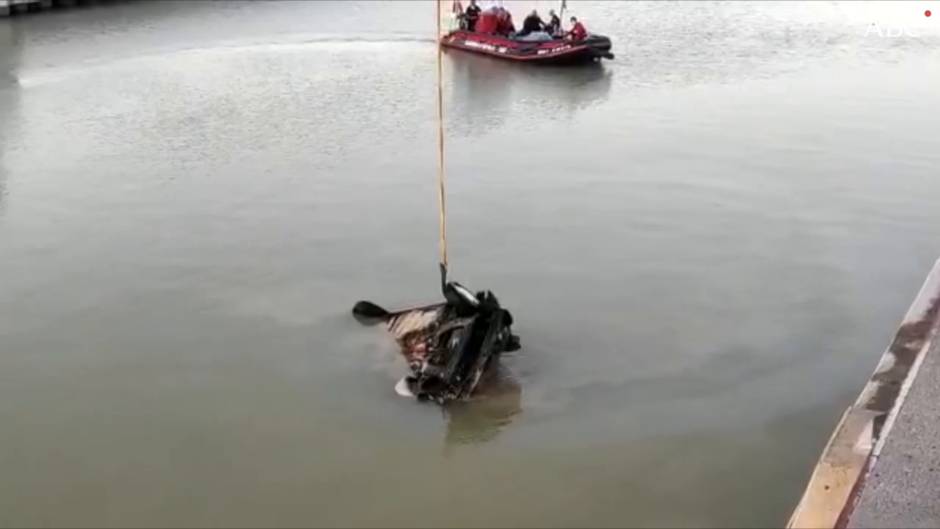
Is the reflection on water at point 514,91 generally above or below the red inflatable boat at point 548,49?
below

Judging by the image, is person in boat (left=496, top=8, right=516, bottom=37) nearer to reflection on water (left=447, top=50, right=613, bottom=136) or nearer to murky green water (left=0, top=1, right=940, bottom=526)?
reflection on water (left=447, top=50, right=613, bottom=136)

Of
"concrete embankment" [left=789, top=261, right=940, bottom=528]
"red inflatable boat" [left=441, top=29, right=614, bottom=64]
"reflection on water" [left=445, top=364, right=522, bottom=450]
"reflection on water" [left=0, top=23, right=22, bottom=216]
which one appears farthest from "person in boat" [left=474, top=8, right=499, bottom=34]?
"concrete embankment" [left=789, top=261, right=940, bottom=528]

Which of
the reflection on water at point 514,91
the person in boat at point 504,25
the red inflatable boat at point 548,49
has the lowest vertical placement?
the reflection on water at point 514,91

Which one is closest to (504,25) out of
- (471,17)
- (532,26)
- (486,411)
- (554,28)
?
(532,26)

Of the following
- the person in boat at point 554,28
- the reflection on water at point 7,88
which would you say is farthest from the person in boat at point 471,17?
the reflection on water at point 7,88

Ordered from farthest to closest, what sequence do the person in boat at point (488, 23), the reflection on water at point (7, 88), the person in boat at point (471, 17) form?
1. the person in boat at point (471, 17)
2. the person in boat at point (488, 23)
3. the reflection on water at point (7, 88)

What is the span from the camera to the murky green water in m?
7.71

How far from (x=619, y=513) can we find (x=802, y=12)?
28342mm

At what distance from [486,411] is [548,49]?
1648 cm

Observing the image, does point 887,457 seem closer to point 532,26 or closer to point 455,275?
point 455,275

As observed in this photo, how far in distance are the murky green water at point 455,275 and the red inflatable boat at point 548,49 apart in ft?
2.39

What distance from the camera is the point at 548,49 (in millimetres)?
23766

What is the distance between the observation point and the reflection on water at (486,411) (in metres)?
8.21

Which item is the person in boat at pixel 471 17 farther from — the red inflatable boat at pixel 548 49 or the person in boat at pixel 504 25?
the red inflatable boat at pixel 548 49
